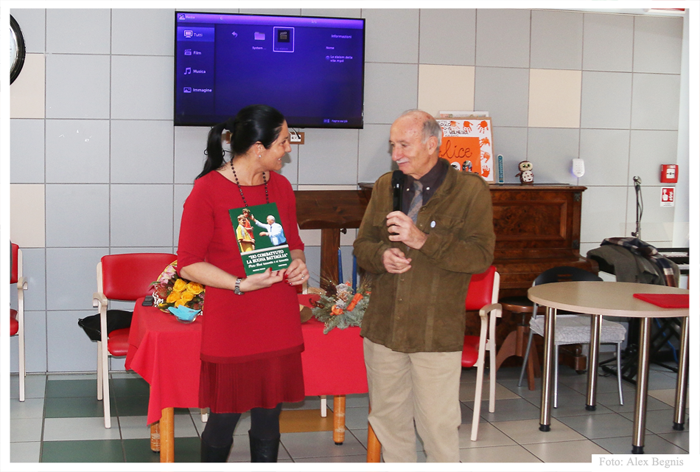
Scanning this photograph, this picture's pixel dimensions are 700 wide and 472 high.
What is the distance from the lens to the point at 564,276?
14.6 ft

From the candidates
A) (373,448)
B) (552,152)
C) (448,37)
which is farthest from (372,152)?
(373,448)

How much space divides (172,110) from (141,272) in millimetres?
1263

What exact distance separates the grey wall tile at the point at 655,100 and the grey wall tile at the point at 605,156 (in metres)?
0.19

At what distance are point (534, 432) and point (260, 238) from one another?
2291 millimetres

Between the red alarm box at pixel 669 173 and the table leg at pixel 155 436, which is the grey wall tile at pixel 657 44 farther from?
the table leg at pixel 155 436

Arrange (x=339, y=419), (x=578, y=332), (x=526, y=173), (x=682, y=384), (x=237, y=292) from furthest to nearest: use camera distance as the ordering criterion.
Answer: (x=526, y=173) < (x=578, y=332) < (x=682, y=384) < (x=339, y=419) < (x=237, y=292)

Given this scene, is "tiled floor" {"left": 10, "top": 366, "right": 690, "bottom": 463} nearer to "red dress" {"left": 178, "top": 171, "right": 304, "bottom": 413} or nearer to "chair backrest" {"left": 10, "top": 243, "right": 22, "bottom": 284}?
"chair backrest" {"left": 10, "top": 243, "right": 22, "bottom": 284}

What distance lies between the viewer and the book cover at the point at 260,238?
7.63 ft

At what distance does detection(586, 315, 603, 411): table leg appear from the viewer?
4180 millimetres

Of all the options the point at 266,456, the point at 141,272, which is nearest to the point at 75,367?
the point at 141,272

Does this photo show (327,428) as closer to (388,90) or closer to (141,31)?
(388,90)

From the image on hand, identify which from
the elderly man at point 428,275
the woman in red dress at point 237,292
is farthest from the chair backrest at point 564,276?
the woman in red dress at point 237,292

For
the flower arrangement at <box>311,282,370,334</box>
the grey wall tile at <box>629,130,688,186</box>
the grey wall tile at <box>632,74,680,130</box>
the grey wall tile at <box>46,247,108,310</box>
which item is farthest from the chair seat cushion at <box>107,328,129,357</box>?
the grey wall tile at <box>632,74,680,130</box>
